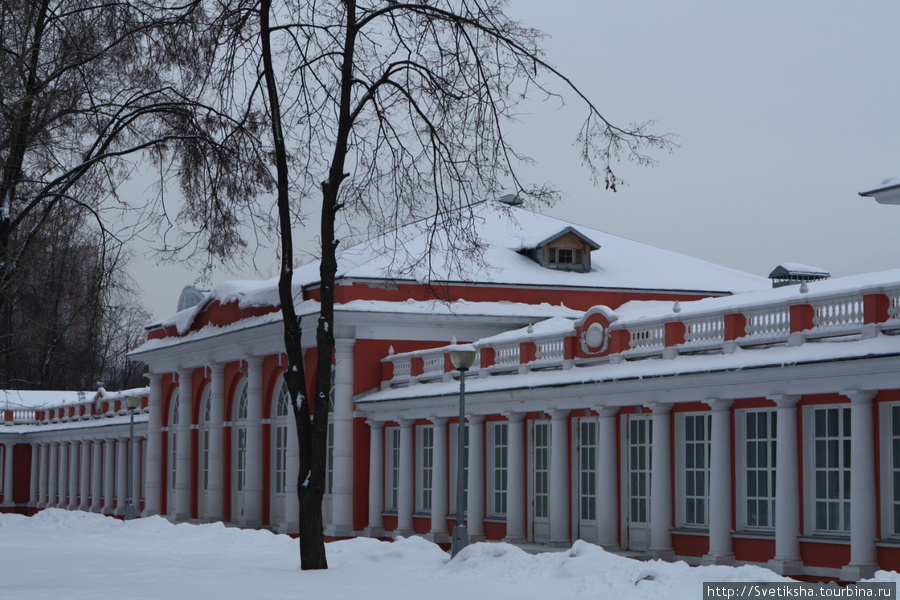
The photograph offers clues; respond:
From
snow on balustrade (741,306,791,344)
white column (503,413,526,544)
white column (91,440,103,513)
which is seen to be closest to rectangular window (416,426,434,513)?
white column (503,413,526,544)

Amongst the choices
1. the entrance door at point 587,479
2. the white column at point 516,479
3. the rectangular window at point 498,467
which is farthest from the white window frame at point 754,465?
the rectangular window at point 498,467

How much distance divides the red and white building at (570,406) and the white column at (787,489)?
3 centimetres

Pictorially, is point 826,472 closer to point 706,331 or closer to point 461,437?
point 706,331

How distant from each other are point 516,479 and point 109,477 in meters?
31.8

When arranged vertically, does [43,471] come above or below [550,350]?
below

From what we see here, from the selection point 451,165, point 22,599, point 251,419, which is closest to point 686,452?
point 451,165

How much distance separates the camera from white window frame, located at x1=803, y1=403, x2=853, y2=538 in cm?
1903

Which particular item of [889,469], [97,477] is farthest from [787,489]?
[97,477]

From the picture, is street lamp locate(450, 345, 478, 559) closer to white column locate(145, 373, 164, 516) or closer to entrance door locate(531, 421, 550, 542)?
entrance door locate(531, 421, 550, 542)

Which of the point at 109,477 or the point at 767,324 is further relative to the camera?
the point at 109,477

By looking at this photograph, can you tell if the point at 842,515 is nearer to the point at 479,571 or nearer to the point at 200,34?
the point at 479,571

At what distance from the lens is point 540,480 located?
2622cm

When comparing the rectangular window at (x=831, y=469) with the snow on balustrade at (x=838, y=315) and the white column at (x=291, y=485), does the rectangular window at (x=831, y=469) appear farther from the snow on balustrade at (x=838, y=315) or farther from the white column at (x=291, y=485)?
the white column at (x=291, y=485)

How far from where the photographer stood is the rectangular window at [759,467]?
20.4m
